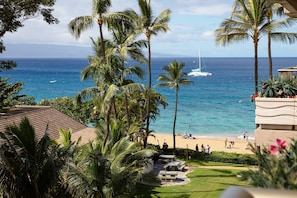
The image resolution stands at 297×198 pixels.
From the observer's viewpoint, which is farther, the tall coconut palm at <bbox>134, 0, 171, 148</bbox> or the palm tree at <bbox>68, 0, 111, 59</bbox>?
the tall coconut palm at <bbox>134, 0, 171, 148</bbox>

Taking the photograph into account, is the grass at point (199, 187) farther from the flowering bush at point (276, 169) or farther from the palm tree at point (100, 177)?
the flowering bush at point (276, 169)

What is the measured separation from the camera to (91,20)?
1931cm

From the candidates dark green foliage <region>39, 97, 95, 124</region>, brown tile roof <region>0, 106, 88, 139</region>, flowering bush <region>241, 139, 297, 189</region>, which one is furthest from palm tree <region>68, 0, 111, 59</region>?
dark green foliage <region>39, 97, 95, 124</region>

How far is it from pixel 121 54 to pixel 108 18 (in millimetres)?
2642

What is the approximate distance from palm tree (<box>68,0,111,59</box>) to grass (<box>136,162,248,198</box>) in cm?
829

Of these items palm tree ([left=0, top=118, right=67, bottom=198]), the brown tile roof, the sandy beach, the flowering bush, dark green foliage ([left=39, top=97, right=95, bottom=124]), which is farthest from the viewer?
dark green foliage ([left=39, top=97, right=95, bottom=124])

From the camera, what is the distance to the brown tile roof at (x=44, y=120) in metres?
20.1

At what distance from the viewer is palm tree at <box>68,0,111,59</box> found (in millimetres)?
19047

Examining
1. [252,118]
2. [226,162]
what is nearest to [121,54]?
[226,162]

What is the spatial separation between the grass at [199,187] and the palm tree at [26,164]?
8014mm

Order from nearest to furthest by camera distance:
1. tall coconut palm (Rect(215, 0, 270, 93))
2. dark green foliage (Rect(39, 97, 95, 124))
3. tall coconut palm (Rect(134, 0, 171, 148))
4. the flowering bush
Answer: the flowering bush
tall coconut palm (Rect(215, 0, 270, 93))
tall coconut palm (Rect(134, 0, 171, 148))
dark green foliage (Rect(39, 97, 95, 124))

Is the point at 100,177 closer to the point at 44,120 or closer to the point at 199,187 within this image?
the point at 199,187

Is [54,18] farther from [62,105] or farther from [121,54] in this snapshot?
[62,105]

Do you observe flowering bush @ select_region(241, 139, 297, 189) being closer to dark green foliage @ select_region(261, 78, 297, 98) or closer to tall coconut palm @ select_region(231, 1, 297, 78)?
dark green foliage @ select_region(261, 78, 297, 98)
